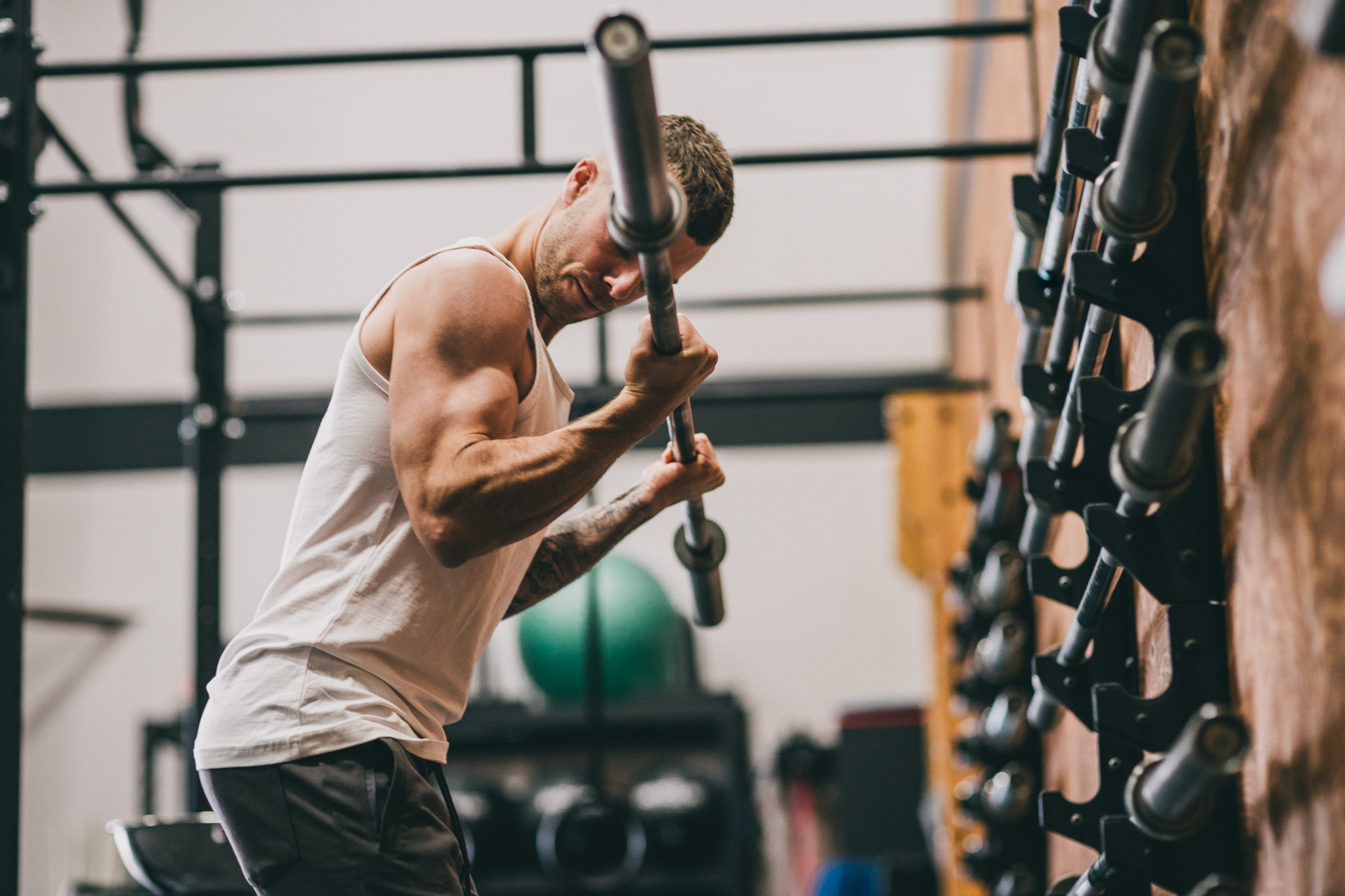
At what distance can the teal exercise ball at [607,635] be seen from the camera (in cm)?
548

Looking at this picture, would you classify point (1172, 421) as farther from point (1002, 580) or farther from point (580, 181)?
point (1002, 580)

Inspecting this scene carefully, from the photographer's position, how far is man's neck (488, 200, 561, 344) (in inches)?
61.7

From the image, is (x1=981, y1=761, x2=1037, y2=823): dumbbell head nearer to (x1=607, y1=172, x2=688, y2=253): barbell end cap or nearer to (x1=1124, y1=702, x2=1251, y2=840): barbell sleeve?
(x1=1124, y1=702, x2=1251, y2=840): barbell sleeve

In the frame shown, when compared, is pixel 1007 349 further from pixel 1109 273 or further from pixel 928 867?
pixel 928 867

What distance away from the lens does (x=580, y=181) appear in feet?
5.04

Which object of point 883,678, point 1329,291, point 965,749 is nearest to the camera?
point 1329,291

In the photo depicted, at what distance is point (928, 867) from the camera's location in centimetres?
485

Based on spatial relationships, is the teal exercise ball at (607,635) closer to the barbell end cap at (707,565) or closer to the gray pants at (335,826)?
the barbell end cap at (707,565)

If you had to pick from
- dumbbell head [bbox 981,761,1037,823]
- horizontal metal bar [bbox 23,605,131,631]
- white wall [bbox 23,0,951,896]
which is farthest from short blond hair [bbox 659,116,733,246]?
horizontal metal bar [bbox 23,605,131,631]

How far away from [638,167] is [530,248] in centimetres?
60

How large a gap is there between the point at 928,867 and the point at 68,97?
6148 millimetres

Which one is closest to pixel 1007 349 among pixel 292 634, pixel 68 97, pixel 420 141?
pixel 292 634

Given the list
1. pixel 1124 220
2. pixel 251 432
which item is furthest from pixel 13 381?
pixel 251 432

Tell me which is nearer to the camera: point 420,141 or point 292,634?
point 292,634
